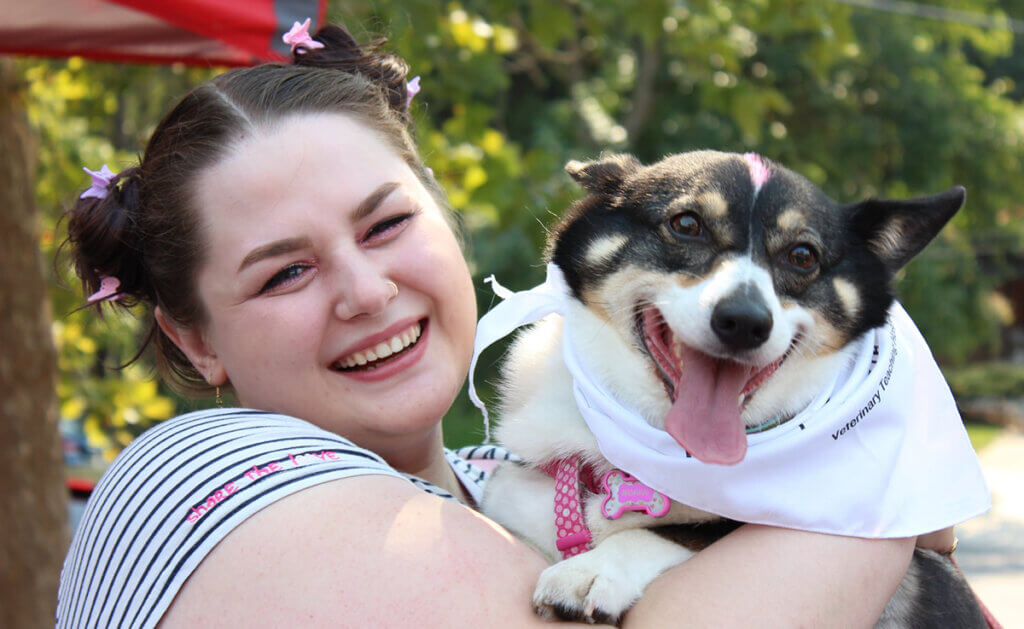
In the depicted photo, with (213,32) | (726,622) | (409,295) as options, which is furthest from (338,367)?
Answer: (213,32)

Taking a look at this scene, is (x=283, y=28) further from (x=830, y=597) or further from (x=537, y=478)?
(x=830, y=597)

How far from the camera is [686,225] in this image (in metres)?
1.88

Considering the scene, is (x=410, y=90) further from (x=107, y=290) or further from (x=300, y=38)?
(x=107, y=290)

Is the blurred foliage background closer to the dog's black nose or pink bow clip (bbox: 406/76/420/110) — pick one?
pink bow clip (bbox: 406/76/420/110)

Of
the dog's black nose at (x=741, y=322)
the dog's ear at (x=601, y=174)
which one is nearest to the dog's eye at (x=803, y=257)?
the dog's black nose at (x=741, y=322)

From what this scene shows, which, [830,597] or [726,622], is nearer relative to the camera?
[726,622]

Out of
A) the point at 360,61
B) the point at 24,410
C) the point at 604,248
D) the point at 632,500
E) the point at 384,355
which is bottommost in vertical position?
the point at 24,410

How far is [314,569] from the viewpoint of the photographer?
1.23 meters

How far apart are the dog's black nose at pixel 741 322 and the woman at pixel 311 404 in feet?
1.15

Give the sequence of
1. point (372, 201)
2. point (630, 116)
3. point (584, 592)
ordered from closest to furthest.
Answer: point (584, 592), point (372, 201), point (630, 116)

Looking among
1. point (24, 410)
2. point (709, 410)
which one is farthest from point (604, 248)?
point (24, 410)

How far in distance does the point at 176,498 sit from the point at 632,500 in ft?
2.65

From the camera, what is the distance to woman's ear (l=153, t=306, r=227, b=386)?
1.83 m

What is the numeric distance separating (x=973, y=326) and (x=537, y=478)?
15.6m
